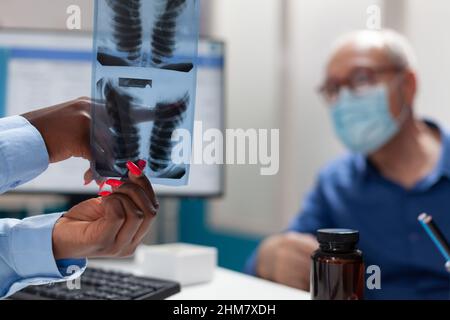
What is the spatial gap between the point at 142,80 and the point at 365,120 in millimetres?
767

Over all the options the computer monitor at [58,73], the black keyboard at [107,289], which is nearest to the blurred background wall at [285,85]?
the computer monitor at [58,73]

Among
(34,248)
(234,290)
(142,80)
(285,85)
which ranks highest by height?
(285,85)

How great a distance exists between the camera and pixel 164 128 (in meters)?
0.44

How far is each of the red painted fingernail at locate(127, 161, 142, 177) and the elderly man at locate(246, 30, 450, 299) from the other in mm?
564

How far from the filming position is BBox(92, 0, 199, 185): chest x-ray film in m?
0.42

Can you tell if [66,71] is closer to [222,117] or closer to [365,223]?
[222,117]

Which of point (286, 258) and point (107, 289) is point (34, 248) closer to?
point (107, 289)

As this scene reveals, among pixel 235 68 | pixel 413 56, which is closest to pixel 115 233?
pixel 413 56

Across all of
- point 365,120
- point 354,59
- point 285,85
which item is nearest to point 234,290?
point 365,120

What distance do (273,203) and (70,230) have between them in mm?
1312

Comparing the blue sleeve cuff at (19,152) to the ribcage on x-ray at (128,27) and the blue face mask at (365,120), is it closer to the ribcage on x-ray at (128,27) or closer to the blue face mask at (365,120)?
the ribcage on x-ray at (128,27)

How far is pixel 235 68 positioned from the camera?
5.90ft

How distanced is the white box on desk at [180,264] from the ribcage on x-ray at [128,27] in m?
0.43

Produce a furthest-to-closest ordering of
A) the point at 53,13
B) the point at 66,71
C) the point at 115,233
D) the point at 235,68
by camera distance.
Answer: the point at 235,68
the point at 66,71
the point at 53,13
the point at 115,233
